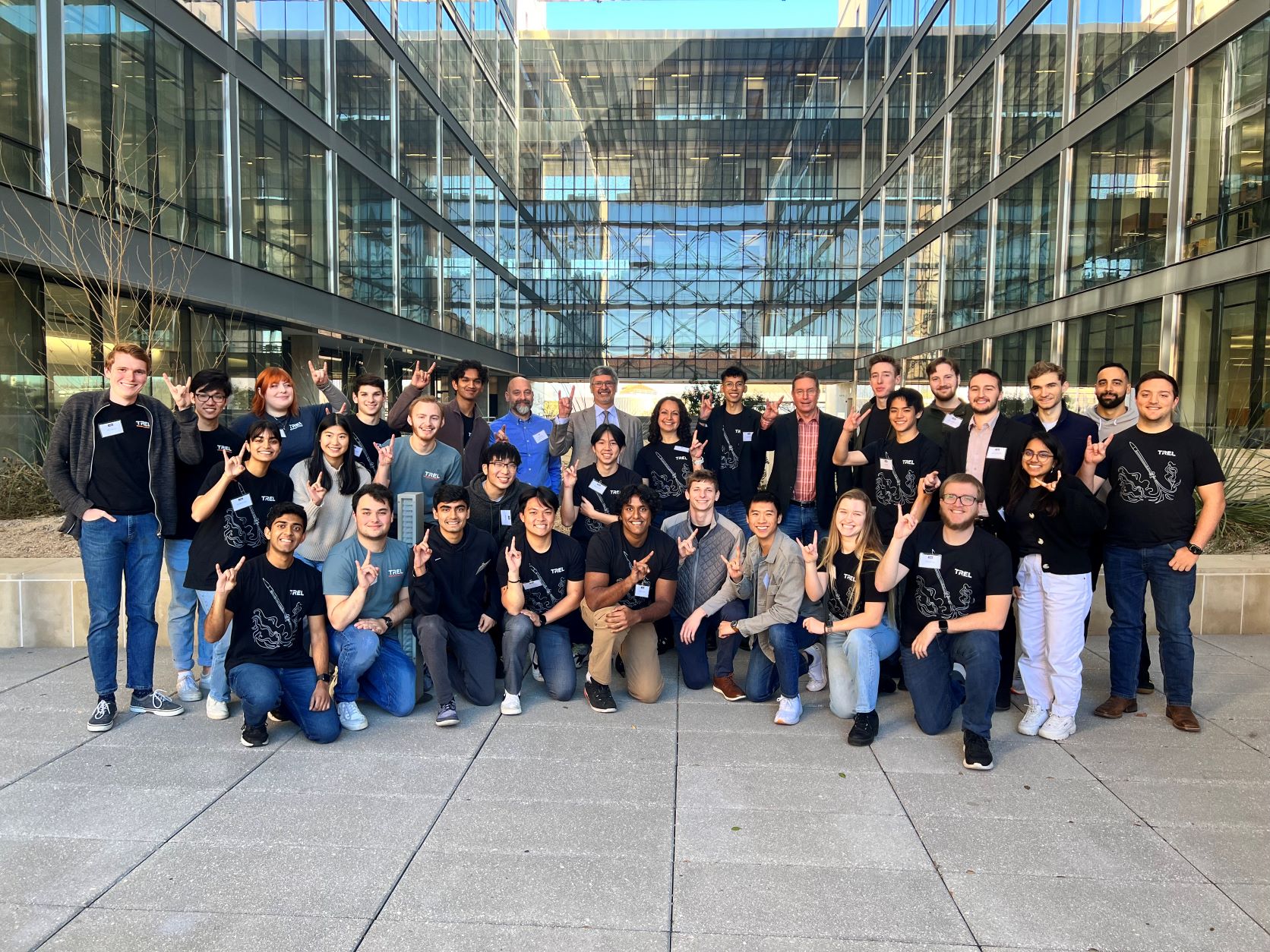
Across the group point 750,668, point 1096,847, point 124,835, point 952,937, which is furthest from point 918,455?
point 124,835

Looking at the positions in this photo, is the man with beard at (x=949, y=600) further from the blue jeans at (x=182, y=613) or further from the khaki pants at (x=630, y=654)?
the blue jeans at (x=182, y=613)

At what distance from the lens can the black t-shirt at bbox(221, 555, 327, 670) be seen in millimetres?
4602

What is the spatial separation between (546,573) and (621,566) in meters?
0.47

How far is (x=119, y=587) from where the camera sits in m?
4.82

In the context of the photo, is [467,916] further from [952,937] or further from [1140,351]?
[1140,351]

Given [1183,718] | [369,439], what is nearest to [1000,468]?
→ [1183,718]

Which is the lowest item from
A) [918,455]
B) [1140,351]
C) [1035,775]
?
[1035,775]

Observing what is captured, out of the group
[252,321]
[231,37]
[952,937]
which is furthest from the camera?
[252,321]

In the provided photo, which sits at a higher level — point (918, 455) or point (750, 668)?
point (918, 455)

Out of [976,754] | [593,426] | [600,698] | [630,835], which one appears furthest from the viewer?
[593,426]

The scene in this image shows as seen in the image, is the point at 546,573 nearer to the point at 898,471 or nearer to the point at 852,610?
the point at 852,610

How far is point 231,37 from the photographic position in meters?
16.4

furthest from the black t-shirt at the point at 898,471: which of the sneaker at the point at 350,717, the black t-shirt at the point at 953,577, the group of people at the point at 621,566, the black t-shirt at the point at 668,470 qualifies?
the sneaker at the point at 350,717

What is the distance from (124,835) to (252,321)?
15928 millimetres
